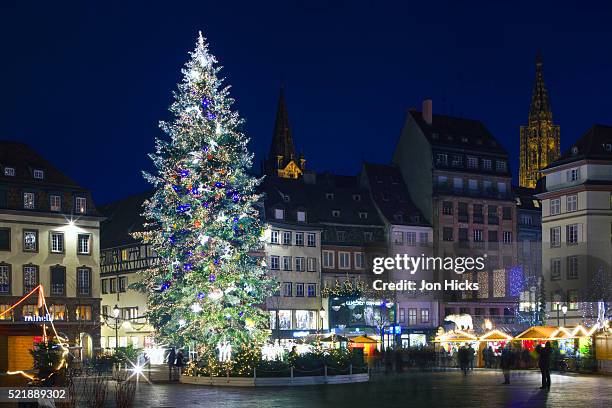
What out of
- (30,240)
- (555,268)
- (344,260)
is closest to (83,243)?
(30,240)

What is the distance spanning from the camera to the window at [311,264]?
86.9 m

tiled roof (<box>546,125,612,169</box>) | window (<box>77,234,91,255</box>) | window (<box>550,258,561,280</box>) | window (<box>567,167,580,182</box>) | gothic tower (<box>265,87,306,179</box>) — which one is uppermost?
gothic tower (<box>265,87,306,179</box>)

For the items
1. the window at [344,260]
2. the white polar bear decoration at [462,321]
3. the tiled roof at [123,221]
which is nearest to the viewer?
the white polar bear decoration at [462,321]

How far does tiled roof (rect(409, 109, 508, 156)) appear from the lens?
96062mm

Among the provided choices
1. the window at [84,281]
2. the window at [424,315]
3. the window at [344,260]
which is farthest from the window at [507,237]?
the window at [84,281]

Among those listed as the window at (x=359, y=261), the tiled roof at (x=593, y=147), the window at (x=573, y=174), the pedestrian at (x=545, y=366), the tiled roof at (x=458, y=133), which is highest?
the tiled roof at (x=458, y=133)

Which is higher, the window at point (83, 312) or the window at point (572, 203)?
the window at point (572, 203)

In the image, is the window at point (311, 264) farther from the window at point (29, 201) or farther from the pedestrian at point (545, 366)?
the pedestrian at point (545, 366)

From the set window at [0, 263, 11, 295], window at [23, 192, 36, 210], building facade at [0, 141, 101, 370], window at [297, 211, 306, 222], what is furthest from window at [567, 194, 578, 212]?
window at [0, 263, 11, 295]

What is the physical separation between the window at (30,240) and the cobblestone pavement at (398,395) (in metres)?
32.2

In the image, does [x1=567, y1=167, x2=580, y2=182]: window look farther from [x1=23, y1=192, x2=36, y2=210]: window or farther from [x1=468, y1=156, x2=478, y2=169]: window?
[x1=23, y1=192, x2=36, y2=210]: window

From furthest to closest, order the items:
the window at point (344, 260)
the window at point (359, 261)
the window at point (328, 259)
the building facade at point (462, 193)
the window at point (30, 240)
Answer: the building facade at point (462, 193), the window at point (359, 261), the window at point (344, 260), the window at point (328, 259), the window at point (30, 240)

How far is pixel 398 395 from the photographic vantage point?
33531 millimetres

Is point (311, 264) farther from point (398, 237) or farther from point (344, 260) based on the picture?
point (398, 237)
